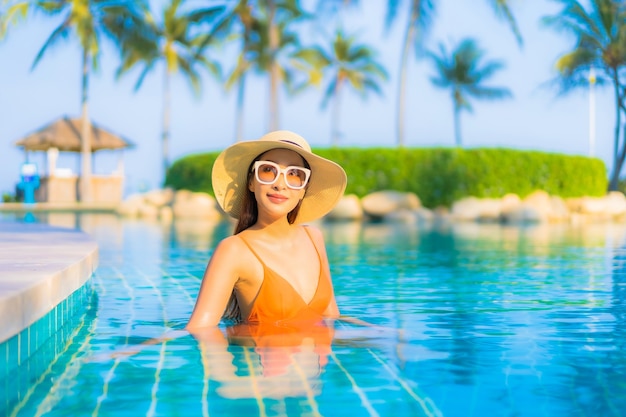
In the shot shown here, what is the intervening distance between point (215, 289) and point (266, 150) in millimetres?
740

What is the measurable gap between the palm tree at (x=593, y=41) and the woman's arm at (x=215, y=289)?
3930 cm

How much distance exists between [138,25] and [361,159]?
545 inches

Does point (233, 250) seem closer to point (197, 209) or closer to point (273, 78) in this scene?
point (197, 209)

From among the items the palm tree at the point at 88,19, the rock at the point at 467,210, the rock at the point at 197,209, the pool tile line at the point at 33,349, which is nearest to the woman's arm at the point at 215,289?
the pool tile line at the point at 33,349

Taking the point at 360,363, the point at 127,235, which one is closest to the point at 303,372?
the point at 360,363

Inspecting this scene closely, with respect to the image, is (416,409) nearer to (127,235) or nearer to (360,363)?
(360,363)

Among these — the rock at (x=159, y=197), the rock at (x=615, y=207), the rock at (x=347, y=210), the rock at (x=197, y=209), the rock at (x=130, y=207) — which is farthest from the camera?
the rock at (x=159, y=197)

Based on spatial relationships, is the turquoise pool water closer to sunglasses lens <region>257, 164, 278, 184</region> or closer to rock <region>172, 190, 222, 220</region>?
sunglasses lens <region>257, 164, 278, 184</region>

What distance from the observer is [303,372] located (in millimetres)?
3994

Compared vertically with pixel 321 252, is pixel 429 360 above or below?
below

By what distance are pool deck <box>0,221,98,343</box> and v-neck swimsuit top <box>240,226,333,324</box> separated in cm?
114

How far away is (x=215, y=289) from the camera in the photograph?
14.4 ft

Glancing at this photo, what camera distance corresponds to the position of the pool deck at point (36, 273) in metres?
4.32

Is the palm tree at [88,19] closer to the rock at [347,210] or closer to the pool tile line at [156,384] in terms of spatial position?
the rock at [347,210]
